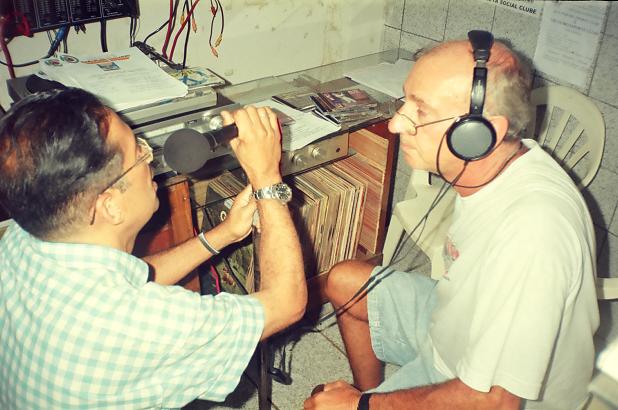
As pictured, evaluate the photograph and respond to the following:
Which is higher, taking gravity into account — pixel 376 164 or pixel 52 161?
pixel 52 161

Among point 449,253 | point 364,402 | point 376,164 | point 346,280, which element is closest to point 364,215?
point 376,164

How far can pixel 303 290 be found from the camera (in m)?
1.05

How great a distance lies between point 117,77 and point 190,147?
23.6 inches

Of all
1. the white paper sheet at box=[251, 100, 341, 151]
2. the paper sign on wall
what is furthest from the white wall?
the paper sign on wall

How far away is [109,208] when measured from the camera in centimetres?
96

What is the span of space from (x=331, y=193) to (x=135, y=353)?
1.07 m

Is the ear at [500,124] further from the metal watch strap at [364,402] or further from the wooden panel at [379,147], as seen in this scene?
the wooden panel at [379,147]

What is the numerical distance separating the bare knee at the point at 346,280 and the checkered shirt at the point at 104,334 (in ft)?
1.74

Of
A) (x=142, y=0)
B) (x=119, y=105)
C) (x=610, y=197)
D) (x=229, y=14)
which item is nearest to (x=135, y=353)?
(x=119, y=105)

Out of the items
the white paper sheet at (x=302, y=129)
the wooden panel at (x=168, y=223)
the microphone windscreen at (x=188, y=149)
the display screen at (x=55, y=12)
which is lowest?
the wooden panel at (x=168, y=223)

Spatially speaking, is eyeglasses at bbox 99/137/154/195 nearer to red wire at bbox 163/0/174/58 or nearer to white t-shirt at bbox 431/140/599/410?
white t-shirt at bbox 431/140/599/410

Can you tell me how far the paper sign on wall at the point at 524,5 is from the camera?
5.83ft

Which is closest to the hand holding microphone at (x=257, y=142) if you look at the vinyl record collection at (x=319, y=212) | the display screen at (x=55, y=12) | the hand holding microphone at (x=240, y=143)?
the hand holding microphone at (x=240, y=143)

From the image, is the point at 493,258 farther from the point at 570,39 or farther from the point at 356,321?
the point at 570,39
